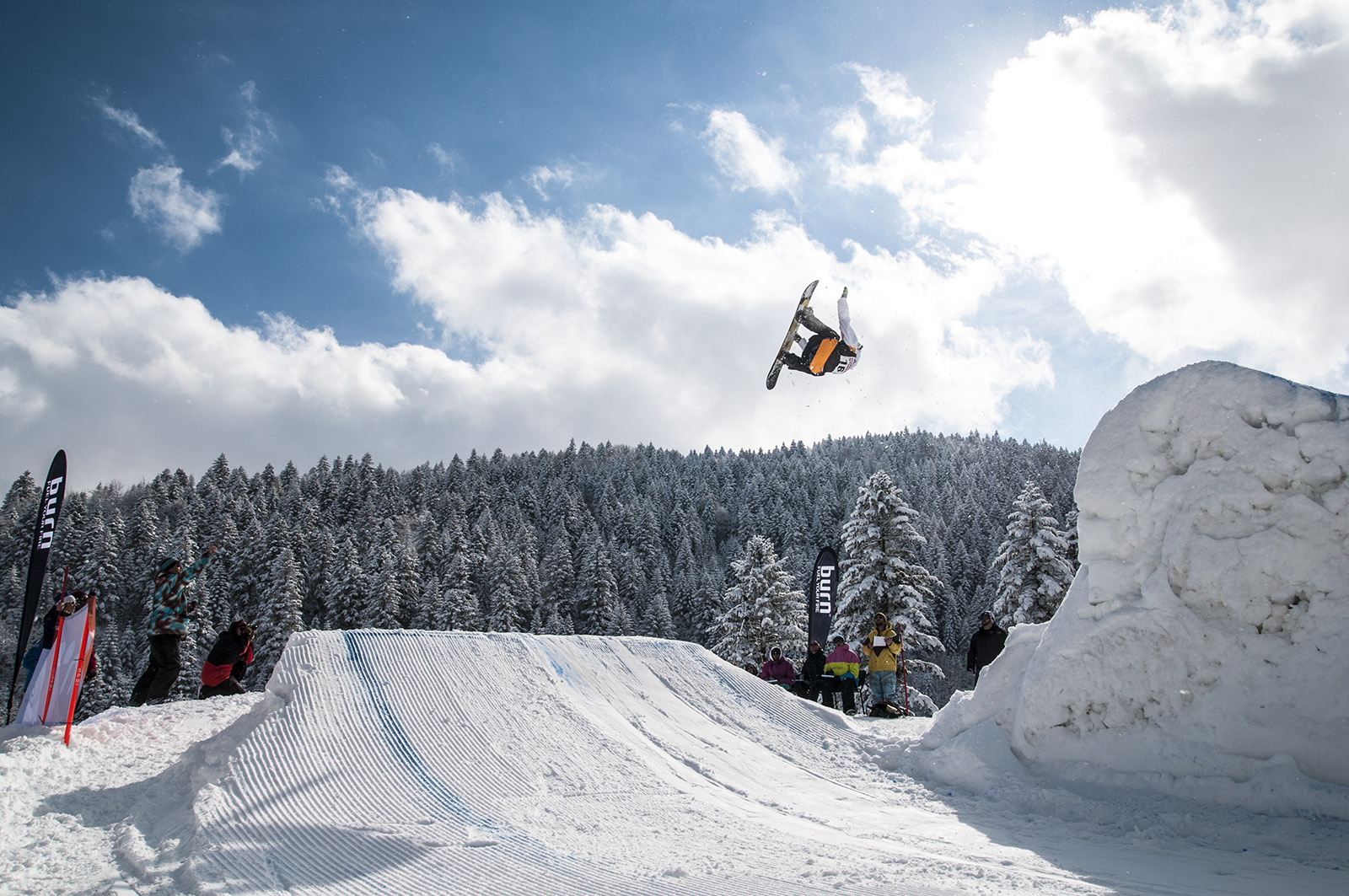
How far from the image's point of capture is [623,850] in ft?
12.8

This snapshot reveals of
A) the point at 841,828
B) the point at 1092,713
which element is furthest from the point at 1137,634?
the point at 841,828

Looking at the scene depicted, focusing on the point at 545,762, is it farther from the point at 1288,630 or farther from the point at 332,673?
the point at 1288,630

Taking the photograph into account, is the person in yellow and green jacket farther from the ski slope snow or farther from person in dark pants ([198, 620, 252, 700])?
person in dark pants ([198, 620, 252, 700])

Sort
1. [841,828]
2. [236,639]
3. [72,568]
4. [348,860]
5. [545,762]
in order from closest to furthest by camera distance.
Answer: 1. [348,860]
2. [841,828]
3. [545,762]
4. [236,639]
5. [72,568]

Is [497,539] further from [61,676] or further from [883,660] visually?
[61,676]

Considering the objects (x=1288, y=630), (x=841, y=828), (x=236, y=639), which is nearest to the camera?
(x=841, y=828)

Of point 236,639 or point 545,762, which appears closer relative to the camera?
point 545,762

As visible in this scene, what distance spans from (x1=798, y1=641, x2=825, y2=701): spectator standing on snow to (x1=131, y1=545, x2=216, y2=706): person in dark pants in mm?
7985

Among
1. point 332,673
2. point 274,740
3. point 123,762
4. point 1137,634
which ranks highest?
point 1137,634

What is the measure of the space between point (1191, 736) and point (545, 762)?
4.67m

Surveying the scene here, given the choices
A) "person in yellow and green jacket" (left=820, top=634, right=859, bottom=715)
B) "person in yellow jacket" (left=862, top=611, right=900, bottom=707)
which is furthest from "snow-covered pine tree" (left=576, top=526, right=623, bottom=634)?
"person in yellow jacket" (left=862, top=611, right=900, bottom=707)

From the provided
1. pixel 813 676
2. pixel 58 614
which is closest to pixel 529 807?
pixel 58 614

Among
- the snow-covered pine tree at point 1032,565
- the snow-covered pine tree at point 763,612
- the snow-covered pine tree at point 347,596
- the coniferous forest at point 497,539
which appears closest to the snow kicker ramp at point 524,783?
the coniferous forest at point 497,539

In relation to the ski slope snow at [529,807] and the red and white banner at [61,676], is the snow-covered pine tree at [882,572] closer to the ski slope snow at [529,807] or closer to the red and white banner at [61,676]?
the ski slope snow at [529,807]
